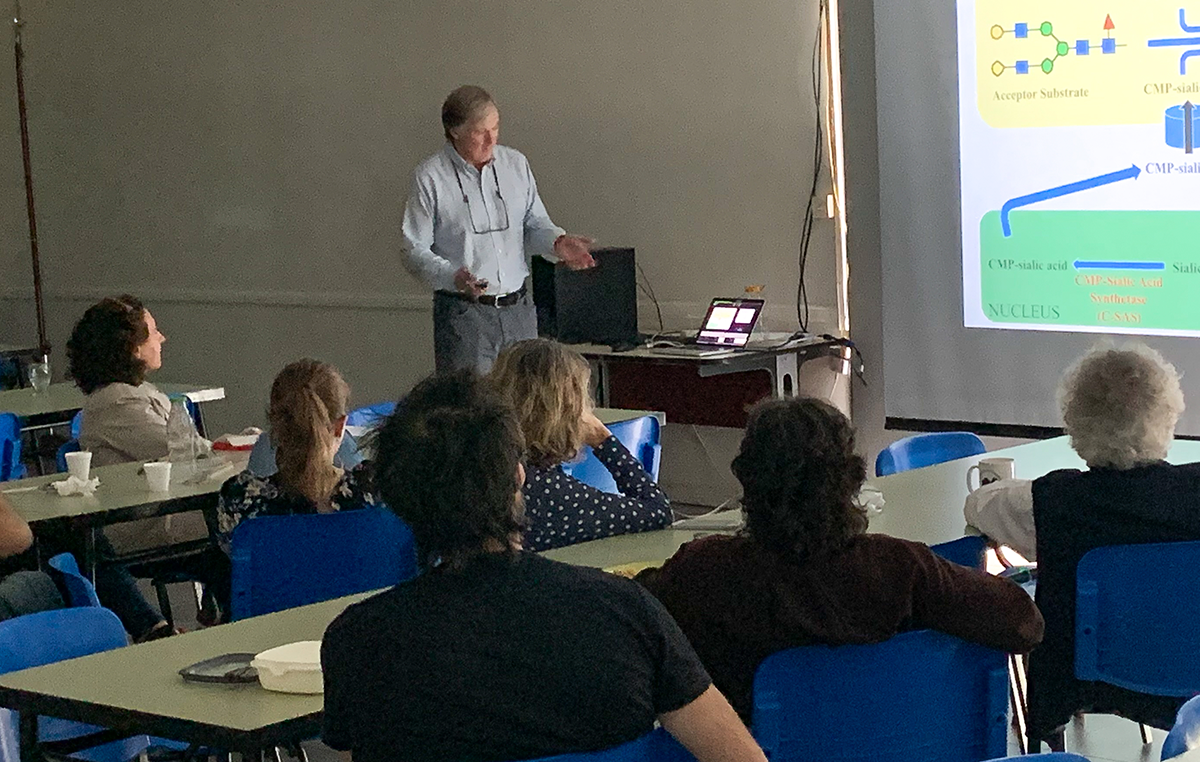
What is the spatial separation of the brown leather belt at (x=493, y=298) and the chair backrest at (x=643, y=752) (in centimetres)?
422

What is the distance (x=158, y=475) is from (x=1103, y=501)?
2526 mm

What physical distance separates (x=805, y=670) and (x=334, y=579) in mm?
1526

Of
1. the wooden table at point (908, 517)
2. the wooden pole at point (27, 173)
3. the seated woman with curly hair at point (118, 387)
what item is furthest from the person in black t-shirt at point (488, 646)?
the wooden pole at point (27, 173)

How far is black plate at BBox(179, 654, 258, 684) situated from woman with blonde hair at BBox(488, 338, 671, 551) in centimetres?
97

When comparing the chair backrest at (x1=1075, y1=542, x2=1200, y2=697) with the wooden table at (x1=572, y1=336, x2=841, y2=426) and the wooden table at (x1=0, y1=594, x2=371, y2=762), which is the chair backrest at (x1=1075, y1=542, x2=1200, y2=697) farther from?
the wooden table at (x1=572, y1=336, x2=841, y2=426)

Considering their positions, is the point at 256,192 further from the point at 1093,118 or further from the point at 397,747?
the point at 397,747

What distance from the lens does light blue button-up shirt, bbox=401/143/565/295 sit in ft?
21.2

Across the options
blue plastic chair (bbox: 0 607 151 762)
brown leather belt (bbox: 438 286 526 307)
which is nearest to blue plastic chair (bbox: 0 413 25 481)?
brown leather belt (bbox: 438 286 526 307)

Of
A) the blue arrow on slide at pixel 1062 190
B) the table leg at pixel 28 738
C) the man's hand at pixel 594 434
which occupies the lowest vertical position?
the table leg at pixel 28 738

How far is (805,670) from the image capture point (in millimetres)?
2461

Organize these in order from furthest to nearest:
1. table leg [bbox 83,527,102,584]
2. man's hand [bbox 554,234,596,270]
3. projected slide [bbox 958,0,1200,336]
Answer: man's hand [bbox 554,234,596,270] < projected slide [bbox 958,0,1200,336] < table leg [bbox 83,527,102,584]

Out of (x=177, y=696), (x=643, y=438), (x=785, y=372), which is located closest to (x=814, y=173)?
(x=785, y=372)

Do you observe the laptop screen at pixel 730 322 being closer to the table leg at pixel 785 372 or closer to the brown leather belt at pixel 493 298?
the table leg at pixel 785 372

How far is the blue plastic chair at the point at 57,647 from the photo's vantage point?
295 centimetres
